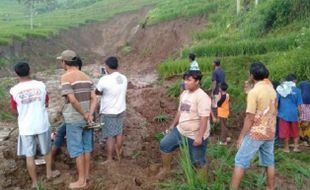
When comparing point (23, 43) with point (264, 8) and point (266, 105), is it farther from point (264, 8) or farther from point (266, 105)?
point (266, 105)

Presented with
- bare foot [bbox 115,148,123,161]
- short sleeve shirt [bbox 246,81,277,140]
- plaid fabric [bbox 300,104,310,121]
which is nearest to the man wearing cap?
bare foot [bbox 115,148,123,161]

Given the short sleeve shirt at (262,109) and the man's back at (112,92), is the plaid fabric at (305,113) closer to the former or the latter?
the short sleeve shirt at (262,109)

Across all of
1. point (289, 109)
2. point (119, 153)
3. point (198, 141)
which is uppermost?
point (289, 109)

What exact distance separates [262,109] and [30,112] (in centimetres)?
322

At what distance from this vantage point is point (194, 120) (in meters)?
→ 6.55

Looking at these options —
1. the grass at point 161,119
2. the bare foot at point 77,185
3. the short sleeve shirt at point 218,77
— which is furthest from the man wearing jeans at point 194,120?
the grass at point 161,119

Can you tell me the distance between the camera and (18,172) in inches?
301

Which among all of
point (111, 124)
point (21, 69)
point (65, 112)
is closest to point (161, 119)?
point (111, 124)

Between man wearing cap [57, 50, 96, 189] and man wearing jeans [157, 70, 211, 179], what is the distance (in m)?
1.24

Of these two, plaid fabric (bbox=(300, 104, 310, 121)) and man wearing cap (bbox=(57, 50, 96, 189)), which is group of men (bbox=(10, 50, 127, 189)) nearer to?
man wearing cap (bbox=(57, 50, 96, 189))

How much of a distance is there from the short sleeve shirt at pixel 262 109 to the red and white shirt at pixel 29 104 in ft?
9.60

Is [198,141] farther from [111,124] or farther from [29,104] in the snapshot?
[29,104]

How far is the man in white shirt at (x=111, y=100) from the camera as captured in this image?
7.66 m

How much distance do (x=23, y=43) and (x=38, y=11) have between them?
1281 inches
